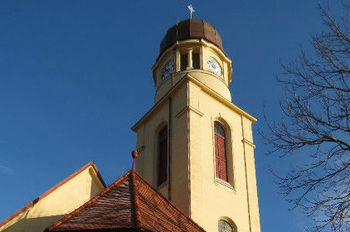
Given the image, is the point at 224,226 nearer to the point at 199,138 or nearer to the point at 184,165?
the point at 184,165

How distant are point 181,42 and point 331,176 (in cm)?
1553

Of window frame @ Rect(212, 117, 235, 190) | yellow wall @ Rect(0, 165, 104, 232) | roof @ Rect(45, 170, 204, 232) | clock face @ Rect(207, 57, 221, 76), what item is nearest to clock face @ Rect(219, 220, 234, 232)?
window frame @ Rect(212, 117, 235, 190)

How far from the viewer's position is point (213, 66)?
78.1 ft

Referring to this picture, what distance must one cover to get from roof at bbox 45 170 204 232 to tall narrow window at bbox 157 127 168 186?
6774 mm

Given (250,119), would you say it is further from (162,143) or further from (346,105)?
(346,105)

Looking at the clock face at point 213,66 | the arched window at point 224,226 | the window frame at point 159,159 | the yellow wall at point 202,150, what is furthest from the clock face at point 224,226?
the clock face at point 213,66

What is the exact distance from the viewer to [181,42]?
77.3 feet

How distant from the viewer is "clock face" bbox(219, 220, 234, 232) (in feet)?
57.2

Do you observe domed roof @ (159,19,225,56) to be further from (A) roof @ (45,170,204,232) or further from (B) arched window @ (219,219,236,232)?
(A) roof @ (45,170,204,232)

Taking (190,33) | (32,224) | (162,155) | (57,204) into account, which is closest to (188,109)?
(162,155)

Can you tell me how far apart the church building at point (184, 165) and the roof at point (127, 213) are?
29mm

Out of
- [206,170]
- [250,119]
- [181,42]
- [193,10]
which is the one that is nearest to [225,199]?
[206,170]

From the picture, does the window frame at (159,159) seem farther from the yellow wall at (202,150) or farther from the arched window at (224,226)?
the arched window at (224,226)

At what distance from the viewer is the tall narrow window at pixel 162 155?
64.2ft
